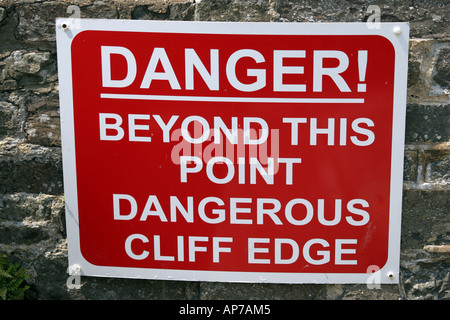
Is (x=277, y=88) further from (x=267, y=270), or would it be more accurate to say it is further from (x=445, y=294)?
(x=445, y=294)

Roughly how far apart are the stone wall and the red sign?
7cm

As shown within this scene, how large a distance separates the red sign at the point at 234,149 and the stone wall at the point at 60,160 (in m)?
0.07

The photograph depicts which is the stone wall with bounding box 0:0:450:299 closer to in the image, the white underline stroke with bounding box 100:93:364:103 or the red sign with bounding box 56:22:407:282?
the red sign with bounding box 56:22:407:282

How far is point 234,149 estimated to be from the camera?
5.51 feet

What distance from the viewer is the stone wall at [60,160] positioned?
1623mm

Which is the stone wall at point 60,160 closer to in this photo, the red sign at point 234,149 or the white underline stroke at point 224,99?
the red sign at point 234,149

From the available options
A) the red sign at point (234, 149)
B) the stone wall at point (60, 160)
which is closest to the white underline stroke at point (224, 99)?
the red sign at point (234, 149)

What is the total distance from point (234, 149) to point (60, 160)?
0.59m

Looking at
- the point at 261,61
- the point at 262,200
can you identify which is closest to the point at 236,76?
the point at 261,61

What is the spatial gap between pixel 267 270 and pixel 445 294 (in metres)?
0.61

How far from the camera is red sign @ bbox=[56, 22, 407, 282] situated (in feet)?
5.33

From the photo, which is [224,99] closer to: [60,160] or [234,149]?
[234,149]

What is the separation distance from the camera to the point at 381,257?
1.73 meters

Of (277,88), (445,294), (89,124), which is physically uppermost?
(277,88)
